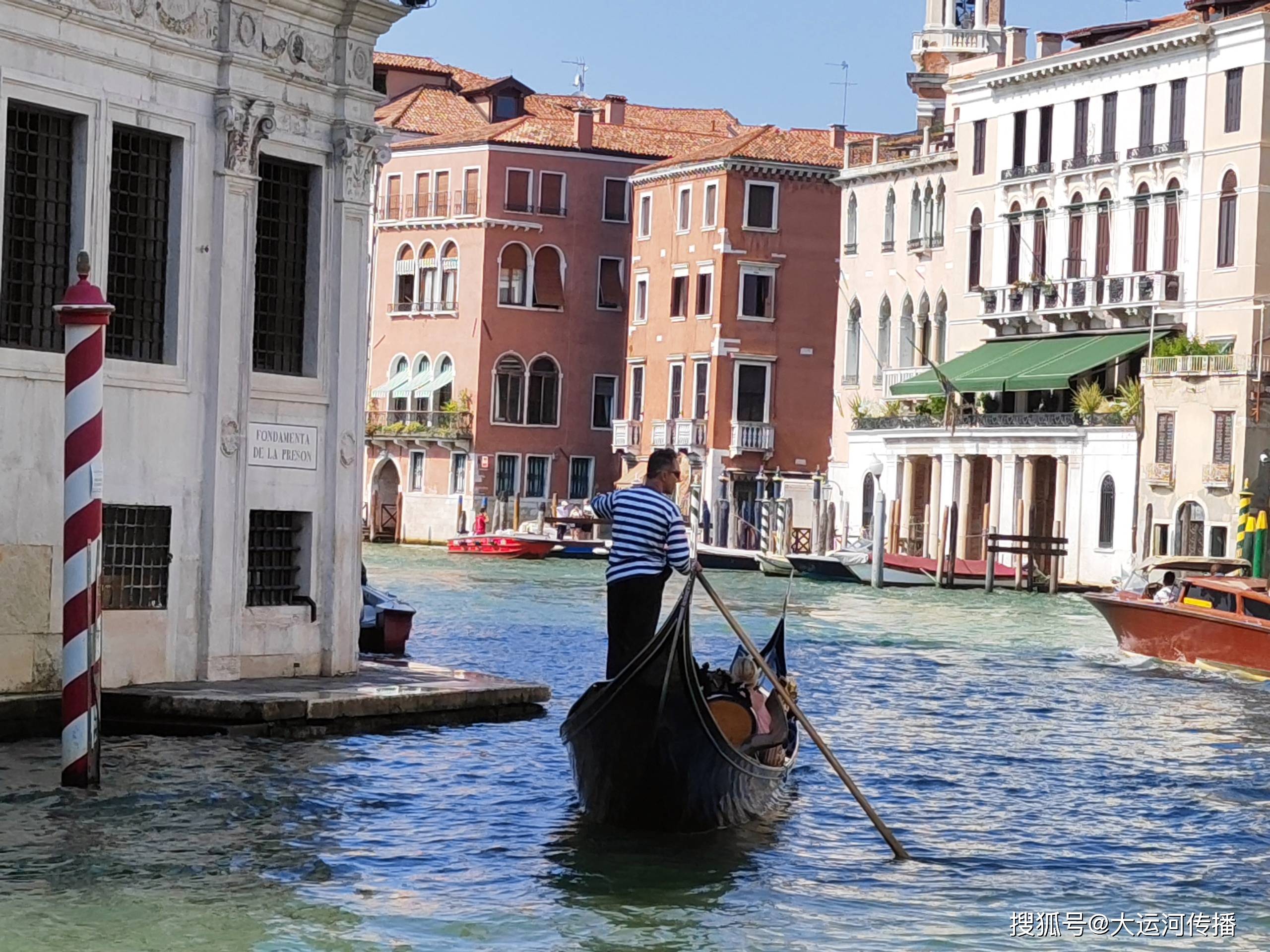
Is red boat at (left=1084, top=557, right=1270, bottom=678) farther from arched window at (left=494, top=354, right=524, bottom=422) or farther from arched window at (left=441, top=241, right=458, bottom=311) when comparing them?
arched window at (left=441, top=241, right=458, bottom=311)

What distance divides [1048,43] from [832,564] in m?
10.00

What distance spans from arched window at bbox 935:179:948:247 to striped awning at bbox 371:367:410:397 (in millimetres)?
14004

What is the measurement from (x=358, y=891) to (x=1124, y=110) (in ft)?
105

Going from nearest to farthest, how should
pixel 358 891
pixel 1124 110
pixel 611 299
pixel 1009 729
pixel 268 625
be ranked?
pixel 358 891
pixel 268 625
pixel 1009 729
pixel 1124 110
pixel 611 299

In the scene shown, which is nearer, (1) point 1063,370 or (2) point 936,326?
(1) point 1063,370

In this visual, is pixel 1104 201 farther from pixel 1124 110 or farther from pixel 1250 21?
pixel 1250 21

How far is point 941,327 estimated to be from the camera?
143 feet

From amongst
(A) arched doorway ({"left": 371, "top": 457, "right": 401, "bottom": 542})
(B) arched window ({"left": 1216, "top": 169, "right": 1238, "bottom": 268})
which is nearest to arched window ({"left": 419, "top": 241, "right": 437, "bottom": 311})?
(A) arched doorway ({"left": 371, "top": 457, "right": 401, "bottom": 542})

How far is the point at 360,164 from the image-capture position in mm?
13141

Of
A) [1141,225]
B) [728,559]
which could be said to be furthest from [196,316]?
[728,559]

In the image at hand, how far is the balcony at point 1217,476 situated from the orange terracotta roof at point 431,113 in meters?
23.6

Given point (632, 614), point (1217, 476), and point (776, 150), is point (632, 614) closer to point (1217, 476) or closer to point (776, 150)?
point (1217, 476)

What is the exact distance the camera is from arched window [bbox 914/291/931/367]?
43906 mm

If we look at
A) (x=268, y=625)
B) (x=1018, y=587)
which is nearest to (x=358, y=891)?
(x=268, y=625)
